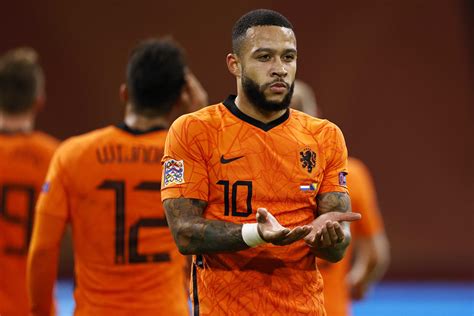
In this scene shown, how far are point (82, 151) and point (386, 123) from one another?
870 cm

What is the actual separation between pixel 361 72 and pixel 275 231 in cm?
962

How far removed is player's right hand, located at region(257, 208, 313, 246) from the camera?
314 centimetres

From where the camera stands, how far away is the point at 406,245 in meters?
13.2

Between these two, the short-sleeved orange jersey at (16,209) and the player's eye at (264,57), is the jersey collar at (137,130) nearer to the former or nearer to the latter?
the short-sleeved orange jersey at (16,209)

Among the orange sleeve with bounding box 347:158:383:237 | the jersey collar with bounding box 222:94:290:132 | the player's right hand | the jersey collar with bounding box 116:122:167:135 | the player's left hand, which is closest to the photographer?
the player's right hand

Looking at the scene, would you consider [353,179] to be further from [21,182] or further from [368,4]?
[368,4]

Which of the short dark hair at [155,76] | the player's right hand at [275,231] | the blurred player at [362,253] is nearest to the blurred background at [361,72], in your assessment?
the blurred player at [362,253]

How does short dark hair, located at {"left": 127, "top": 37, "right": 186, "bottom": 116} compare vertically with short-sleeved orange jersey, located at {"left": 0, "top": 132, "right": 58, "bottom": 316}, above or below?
above

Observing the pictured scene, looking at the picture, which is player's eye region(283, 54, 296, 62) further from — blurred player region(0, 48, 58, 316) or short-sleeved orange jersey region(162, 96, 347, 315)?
blurred player region(0, 48, 58, 316)

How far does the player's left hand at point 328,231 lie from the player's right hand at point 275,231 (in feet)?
0.29

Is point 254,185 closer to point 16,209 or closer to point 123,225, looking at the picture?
point 123,225

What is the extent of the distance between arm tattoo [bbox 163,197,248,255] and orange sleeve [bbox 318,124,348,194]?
→ 46 centimetres

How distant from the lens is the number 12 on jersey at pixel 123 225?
4.56 metres

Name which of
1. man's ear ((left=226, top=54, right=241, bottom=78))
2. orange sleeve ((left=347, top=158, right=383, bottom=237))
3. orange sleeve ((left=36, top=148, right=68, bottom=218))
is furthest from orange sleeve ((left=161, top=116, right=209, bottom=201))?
orange sleeve ((left=347, top=158, right=383, bottom=237))
